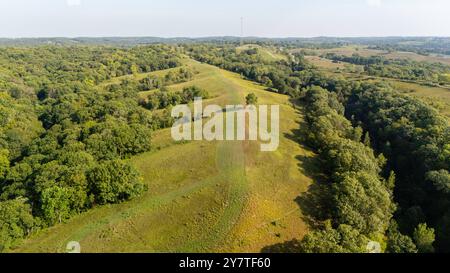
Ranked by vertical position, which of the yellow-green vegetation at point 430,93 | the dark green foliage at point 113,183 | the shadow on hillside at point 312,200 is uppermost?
the yellow-green vegetation at point 430,93

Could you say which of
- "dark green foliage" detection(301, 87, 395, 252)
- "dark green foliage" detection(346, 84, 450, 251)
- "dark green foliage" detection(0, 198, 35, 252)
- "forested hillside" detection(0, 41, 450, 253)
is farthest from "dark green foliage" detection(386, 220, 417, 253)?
"dark green foliage" detection(0, 198, 35, 252)

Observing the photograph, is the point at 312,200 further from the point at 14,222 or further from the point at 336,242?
the point at 14,222

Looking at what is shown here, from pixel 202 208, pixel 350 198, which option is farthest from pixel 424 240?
pixel 202 208

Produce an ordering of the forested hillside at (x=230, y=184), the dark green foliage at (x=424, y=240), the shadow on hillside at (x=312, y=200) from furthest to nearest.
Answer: the dark green foliage at (x=424, y=240) → the forested hillside at (x=230, y=184) → the shadow on hillside at (x=312, y=200)

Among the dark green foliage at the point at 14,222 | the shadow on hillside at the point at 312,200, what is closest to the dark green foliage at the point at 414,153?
the shadow on hillside at the point at 312,200

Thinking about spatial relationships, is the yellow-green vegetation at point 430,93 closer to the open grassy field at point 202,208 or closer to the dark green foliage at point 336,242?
the open grassy field at point 202,208
